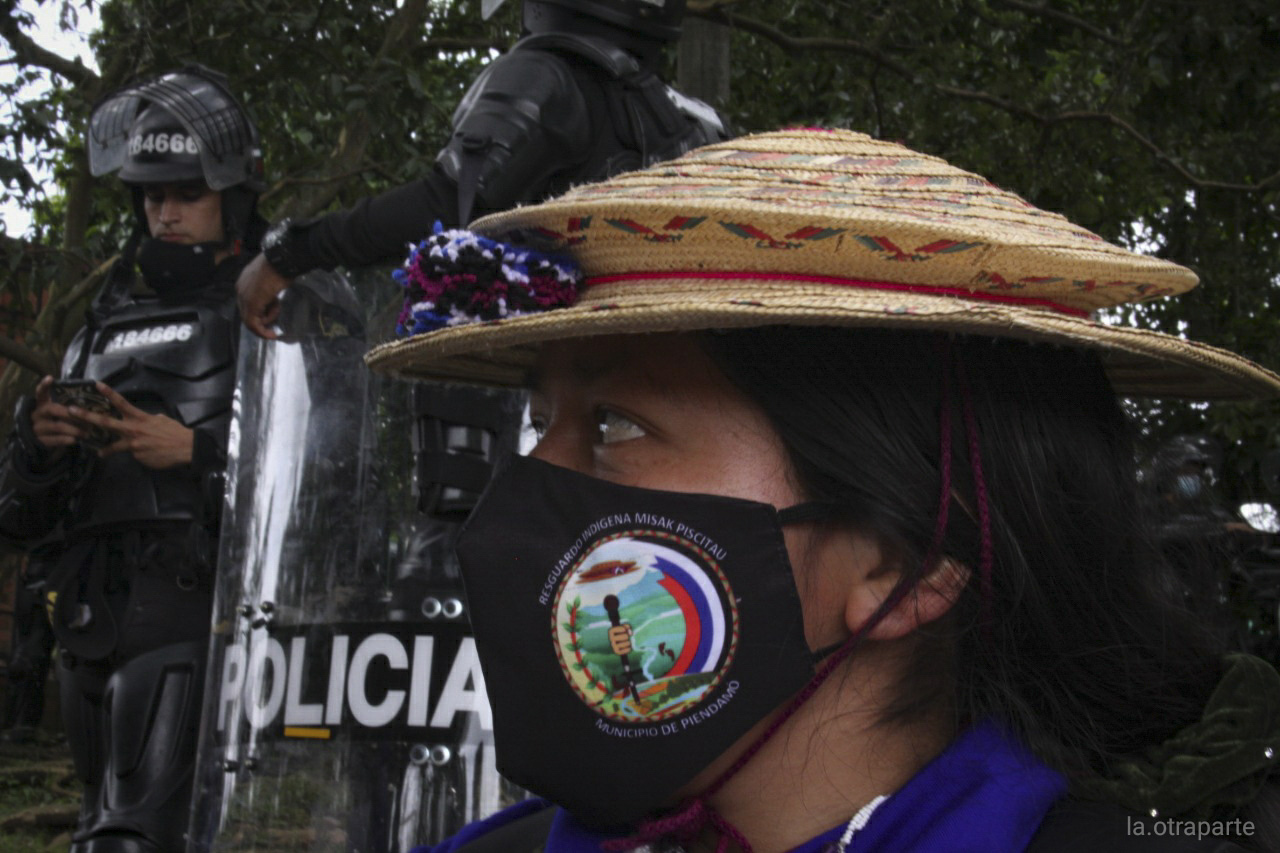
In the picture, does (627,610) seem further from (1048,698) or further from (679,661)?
(1048,698)

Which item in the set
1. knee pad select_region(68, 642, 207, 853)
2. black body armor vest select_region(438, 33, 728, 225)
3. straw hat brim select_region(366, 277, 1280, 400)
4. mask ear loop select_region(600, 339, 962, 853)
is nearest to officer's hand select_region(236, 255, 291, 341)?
black body armor vest select_region(438, 33, 728, 225)

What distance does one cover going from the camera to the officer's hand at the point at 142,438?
432 cm

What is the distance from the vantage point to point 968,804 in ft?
4.59

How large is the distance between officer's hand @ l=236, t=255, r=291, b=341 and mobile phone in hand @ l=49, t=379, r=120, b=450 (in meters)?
0.83

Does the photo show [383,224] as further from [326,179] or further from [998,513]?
[326,179]

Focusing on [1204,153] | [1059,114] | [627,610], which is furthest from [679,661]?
[1204,153]

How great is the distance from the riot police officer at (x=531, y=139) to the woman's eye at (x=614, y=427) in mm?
1750

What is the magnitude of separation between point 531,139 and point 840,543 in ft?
6.75

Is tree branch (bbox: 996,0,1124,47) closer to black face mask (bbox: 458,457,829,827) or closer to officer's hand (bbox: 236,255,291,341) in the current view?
officer's hand (bbox: 236,255,291,341)

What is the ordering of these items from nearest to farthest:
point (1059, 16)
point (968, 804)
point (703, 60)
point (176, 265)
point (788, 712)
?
1. point (968, 804)
2. point (788, 712)
3. point (176, 265)
4. point (703, 60)
5. point (1059, 16)

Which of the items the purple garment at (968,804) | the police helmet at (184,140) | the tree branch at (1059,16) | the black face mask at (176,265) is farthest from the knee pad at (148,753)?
the tree branch at (1059,16)

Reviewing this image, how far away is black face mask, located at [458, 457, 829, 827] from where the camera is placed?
147 centimetres

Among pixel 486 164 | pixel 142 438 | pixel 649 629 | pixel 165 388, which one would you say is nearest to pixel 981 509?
pixel 649 629

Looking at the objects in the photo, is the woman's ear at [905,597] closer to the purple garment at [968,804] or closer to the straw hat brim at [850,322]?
the purple garment at [968,804]
